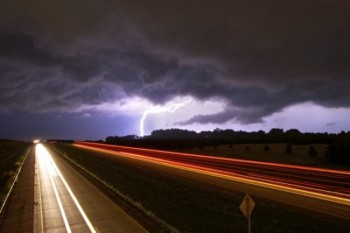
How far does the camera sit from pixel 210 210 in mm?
21266

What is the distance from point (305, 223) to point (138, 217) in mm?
9271

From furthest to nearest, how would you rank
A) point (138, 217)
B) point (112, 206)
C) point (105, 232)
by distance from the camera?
point (112, 206)
point (138, 217)
point (105, 232)

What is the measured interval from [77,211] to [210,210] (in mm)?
8343

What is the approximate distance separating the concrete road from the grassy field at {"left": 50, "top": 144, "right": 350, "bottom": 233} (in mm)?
2089

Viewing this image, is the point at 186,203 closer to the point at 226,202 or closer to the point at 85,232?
the point at 226,202

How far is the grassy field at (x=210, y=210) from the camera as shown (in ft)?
56.3

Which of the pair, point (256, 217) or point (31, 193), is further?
point (31, 193)

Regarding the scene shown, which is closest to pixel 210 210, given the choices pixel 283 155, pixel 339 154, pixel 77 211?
pixel 77 211

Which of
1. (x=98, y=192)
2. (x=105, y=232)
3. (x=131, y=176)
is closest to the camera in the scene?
(x=105, y=232)

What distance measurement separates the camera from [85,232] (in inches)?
668

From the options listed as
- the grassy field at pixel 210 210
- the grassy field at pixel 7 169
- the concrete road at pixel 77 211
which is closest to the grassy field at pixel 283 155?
the grassy field at pixel 210 210

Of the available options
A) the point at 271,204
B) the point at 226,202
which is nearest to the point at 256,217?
the point at 271,204

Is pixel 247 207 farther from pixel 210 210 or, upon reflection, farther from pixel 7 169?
pixel 7 169

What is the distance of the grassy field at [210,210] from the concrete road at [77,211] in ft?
6.85
